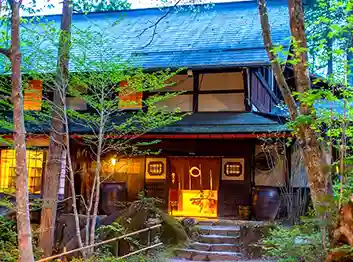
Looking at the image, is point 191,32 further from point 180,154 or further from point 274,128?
point 274,128

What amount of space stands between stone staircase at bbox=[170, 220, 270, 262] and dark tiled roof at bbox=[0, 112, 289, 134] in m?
2.17

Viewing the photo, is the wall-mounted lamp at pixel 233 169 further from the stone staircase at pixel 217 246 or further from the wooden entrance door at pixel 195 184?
the stone staircase at pixel 217 246

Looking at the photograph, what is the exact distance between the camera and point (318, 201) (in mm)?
5176

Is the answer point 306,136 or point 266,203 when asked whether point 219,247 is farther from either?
point 306,136

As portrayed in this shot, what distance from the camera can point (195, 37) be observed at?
12617mm

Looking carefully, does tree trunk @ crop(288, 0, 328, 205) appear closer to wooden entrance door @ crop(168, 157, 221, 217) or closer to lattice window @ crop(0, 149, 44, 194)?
wooden entrance door @ crop(168, 157, 221, 217)

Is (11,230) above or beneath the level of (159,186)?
beneath

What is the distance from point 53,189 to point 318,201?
588 centimetres

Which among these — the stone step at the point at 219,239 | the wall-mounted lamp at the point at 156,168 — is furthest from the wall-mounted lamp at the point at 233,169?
the stone step at the point at 219,239

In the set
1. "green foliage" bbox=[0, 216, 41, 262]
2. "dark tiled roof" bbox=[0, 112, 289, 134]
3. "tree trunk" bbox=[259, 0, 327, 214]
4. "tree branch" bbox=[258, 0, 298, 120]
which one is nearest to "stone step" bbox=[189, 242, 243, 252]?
"dark tiled roof" bbox=[0, 112, 289, 134]

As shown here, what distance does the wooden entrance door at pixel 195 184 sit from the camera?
38.3ft

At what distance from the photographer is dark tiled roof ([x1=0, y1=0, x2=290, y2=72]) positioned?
1043 centimetres

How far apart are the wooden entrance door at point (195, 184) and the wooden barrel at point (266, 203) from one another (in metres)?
1.66

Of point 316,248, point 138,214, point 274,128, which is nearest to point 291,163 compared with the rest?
point 274,128
